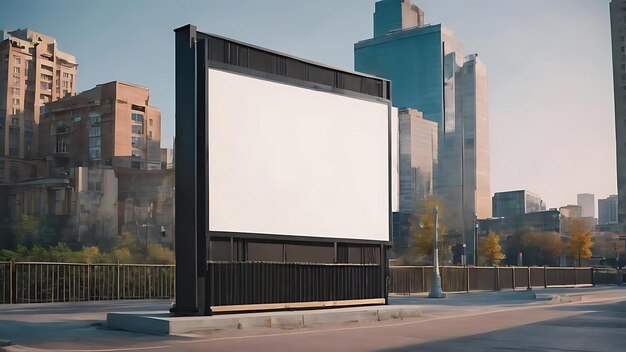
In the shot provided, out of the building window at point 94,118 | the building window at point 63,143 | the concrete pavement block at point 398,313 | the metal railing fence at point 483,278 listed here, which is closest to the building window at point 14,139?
the building window at point 63,143

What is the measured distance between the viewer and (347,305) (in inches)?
931

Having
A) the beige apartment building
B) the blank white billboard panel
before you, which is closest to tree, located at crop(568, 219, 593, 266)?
the blank white billboard panel

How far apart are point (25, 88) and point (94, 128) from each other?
19910 mm

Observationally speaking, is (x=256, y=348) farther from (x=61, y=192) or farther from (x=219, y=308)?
(x=61, y=192)

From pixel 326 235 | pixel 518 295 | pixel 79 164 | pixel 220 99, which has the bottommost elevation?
pixel 518 295

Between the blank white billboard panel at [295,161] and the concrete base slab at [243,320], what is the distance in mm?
2297

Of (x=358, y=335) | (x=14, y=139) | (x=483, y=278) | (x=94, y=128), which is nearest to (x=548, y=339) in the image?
(x=358, y=335)

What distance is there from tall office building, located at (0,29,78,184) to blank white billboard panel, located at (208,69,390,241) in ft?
441

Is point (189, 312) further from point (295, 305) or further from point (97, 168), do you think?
point (97, 168)

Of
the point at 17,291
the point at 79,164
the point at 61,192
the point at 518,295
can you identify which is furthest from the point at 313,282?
the point at 79,164

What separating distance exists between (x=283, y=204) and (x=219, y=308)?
370 cm

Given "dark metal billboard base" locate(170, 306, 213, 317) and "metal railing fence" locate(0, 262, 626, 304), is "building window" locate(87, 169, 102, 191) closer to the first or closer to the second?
"metal railing fence" locate(0, 262, 626, 304)

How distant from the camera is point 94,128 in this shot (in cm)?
16850

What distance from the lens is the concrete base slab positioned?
59.8 feet
